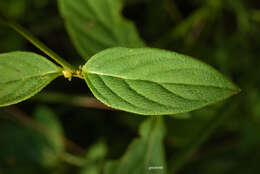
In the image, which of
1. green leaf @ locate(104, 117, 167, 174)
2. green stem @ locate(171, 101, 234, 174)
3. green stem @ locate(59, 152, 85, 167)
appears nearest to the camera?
green leaf @ locate(104, 117, 167, 174)

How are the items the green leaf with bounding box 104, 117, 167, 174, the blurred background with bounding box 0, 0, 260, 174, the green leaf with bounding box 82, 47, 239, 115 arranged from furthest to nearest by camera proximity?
the blurred background with bounding box 0, 0, 260, 174 → the green leaf with bounding box 104, 117, 167, 174 → the green leaf with bounding box 82, 47, 239, 115

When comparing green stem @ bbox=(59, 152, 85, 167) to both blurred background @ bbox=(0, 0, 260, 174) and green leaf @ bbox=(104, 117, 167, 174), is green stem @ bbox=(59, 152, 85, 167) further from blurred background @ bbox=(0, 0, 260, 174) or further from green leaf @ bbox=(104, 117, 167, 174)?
green leaf @ bbox=(104, 117, 167, 174)

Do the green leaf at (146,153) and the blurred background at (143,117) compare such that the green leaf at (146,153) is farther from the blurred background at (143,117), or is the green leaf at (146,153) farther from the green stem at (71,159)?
the blurred background at (143,117)

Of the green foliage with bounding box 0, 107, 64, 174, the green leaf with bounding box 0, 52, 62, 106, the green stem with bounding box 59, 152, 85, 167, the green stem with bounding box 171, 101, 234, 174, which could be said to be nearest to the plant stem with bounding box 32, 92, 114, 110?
the green foliage with bounding box 0, 107, 64, 174

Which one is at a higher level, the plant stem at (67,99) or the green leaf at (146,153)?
the plant stem at (67,99)

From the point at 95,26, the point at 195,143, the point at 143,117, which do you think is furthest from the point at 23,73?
the point at 143,117

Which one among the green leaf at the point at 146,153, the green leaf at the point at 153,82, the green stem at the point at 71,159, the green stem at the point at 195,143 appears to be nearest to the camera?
the green leaf at the point at 153,82

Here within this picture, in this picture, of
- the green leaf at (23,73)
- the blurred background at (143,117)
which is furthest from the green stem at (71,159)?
the green leaf at (23,73)

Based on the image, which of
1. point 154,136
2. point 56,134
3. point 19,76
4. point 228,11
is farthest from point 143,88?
point 228,11
